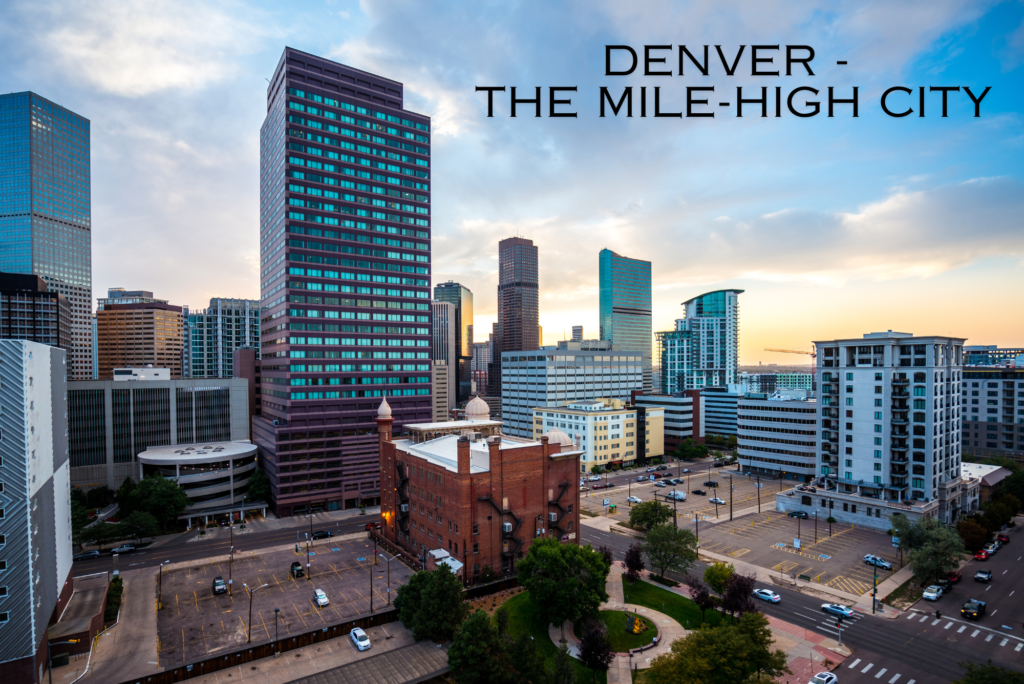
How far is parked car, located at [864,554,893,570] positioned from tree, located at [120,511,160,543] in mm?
111907

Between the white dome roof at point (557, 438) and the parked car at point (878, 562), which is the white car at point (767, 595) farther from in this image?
the white dome roof at point (557, 438)

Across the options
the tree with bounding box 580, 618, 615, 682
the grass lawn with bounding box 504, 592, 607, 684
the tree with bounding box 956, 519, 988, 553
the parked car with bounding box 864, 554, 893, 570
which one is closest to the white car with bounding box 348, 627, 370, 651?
the grass lawn with bounding box 504, 592, 607, 684

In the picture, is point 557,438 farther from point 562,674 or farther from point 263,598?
point 263,598

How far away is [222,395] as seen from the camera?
12369 cm

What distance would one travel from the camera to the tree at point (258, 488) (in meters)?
108

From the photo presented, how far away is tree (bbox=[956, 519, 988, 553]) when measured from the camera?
7581 centimetres

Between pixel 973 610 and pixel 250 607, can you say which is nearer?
pixel 250 607

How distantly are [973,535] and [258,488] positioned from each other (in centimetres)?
12626

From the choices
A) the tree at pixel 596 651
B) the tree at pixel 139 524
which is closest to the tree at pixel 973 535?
the tree at pixel 596 651

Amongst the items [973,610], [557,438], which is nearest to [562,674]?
[557,438]

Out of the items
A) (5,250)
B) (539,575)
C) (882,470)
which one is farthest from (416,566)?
(5,250)

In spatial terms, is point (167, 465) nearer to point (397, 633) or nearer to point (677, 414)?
point (397, 633)

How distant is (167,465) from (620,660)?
93799 millimetres

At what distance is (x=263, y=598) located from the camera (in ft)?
216
